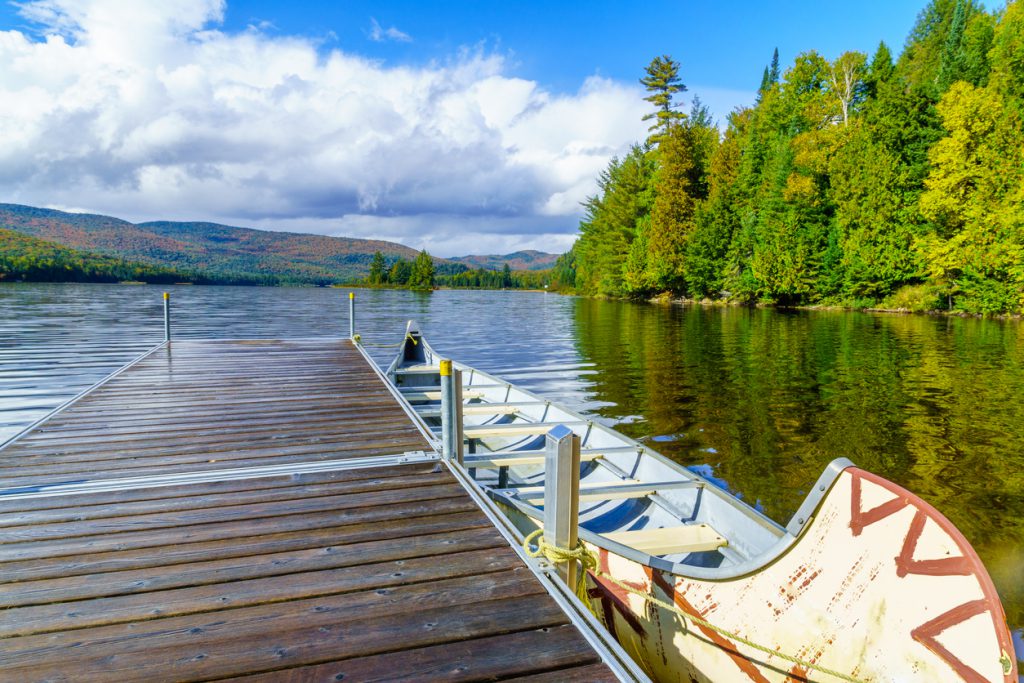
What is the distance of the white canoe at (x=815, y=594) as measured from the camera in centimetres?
231

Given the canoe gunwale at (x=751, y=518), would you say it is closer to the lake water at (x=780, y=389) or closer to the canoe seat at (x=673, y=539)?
the canoe seat at (x=673, y=539)

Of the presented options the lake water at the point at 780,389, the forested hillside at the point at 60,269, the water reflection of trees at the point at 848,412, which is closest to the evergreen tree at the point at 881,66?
the lake water at the point at 780,389

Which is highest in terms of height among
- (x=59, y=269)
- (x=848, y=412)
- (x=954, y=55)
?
(x=954, y=55)

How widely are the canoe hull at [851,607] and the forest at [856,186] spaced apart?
31.5 m

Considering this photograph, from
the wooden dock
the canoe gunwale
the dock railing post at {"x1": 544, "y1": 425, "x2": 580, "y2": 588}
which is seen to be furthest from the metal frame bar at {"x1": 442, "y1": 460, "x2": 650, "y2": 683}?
the canoe gunwale

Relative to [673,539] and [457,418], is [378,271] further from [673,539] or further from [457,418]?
[673,539]

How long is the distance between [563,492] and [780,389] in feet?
37.3

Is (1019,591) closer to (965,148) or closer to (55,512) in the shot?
(55,512)

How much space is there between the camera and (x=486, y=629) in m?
2.41

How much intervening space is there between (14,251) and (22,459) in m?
134

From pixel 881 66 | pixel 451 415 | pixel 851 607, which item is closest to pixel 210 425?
pixel 451 415

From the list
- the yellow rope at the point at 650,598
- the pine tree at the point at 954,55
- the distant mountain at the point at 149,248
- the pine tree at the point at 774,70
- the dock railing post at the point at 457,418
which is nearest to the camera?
the yellow rope at the point at 650,598

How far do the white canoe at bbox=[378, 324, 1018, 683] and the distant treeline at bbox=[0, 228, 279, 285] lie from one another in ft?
379

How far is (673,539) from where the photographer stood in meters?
3.99
